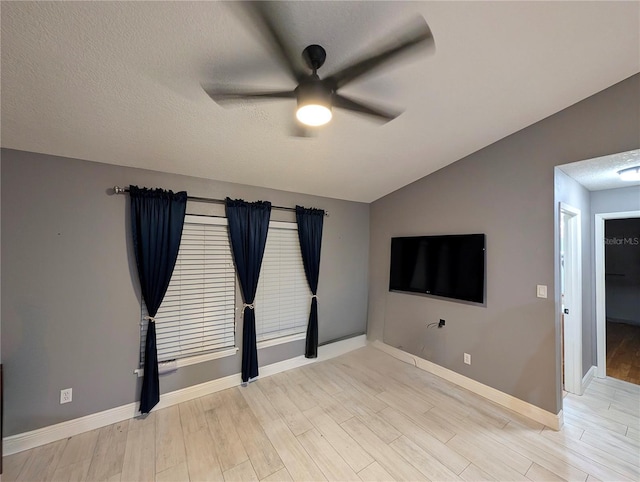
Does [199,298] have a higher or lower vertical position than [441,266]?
lower

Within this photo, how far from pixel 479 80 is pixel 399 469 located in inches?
118

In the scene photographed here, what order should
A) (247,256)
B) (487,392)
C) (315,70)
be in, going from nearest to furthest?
(315,70), (487,392), (247,256)

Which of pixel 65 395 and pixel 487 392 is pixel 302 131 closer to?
pixel 65 395

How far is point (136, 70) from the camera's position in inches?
60.3

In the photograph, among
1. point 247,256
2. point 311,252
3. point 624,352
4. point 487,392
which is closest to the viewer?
point 487,392

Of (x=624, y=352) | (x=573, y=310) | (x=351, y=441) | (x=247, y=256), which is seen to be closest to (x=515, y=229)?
(x=573, y=310)

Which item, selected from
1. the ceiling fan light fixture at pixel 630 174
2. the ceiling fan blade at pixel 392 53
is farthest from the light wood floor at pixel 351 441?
the ceiling fan blade at pixel 392 53

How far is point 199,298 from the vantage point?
2846 millimetres

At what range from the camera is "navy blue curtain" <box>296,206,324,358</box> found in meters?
3.54

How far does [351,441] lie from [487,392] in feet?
5.67

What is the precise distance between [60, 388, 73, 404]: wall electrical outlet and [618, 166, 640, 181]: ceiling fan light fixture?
18.0 ft

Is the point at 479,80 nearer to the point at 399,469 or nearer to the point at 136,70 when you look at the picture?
the point at 136,70

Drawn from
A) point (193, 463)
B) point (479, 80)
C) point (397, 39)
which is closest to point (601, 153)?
point (479, 80)

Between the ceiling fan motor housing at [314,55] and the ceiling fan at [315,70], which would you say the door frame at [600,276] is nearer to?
the ceiling fan at [315,70]
